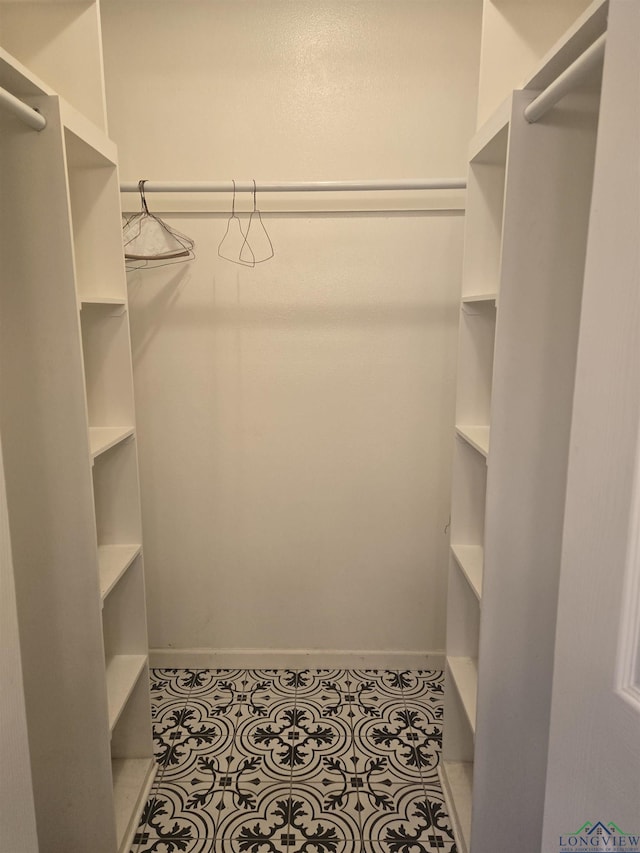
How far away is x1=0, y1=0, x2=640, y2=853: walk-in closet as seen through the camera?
786mm

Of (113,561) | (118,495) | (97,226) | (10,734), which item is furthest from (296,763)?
(97,226)

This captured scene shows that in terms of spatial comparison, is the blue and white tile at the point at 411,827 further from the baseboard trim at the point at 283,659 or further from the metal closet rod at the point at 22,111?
the metal closet rod at the point at 22,111

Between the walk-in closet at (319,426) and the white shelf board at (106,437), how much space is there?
0.01 metres

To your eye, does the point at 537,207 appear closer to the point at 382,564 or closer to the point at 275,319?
the point at 275,319

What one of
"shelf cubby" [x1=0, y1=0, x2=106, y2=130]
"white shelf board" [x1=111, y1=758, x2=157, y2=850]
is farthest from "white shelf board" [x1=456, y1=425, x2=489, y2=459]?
"white shelf board" [x1=111, y1=758, x2=157, y2=850]

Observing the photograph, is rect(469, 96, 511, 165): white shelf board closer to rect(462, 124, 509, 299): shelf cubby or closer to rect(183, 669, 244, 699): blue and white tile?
rect(462, 124, 509, 299): shelf cubby

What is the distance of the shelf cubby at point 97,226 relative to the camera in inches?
64.2

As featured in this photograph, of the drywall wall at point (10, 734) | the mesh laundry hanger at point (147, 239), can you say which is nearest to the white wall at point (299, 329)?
the mesh laundry hanger at point (147, 239)

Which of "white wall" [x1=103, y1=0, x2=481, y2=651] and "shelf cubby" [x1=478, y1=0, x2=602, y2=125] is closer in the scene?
"shelf cubby" [x1=478, y1=0, x2=602, y2=125]

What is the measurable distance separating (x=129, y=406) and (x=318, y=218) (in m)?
1.07

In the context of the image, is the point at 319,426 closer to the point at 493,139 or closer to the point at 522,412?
the point at 522,412

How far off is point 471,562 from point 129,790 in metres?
1.36

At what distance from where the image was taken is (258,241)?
2.24m

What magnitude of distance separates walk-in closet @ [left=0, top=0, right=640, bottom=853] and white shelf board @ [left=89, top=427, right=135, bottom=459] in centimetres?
1
